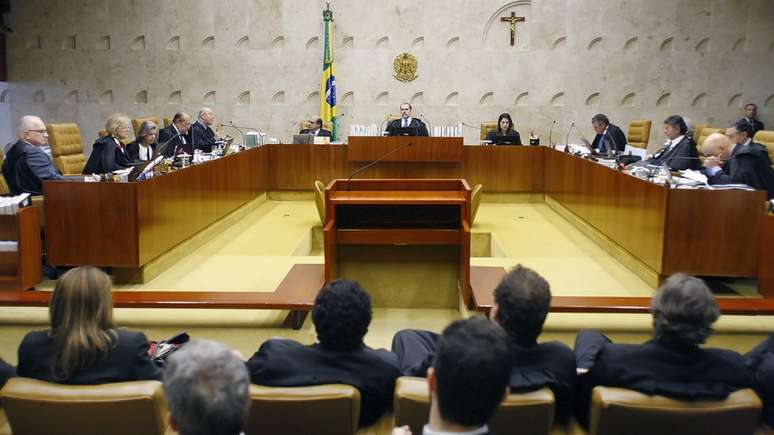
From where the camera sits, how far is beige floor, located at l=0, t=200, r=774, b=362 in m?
4.51

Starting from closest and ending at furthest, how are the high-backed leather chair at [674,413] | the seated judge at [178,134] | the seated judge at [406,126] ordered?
the high-backed leather chair at [674,413], the seated judge at [178,134], the seated judge at [406,126]

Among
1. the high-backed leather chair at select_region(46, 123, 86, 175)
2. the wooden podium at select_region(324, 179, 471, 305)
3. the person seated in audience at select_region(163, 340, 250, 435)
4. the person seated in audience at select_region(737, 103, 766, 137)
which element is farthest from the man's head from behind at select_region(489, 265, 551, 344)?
the person seated in audience at select_region(737, 103, 766, 137)

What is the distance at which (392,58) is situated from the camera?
39.5ft

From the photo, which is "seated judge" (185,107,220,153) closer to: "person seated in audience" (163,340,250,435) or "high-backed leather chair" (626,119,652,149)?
"high-backed leather chair" (626,119,652,149)

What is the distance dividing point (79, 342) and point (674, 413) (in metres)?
1.82

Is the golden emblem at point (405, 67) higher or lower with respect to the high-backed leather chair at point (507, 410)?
higher

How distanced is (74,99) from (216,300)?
931 cm

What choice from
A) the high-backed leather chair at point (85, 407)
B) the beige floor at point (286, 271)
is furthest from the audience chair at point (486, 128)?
the high-backed leather chair at point (85, 407)

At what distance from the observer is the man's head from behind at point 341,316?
2420 millimetres

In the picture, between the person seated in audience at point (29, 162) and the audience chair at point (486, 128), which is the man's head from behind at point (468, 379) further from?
the audience chair at point (486, 128)

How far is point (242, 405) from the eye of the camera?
5.36ft

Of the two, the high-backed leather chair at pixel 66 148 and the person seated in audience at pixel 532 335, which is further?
the high-backed leather chair at pixel 66 148

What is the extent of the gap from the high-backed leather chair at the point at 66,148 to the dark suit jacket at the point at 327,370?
6.04 meters

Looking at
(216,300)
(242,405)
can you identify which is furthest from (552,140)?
(242,405)
